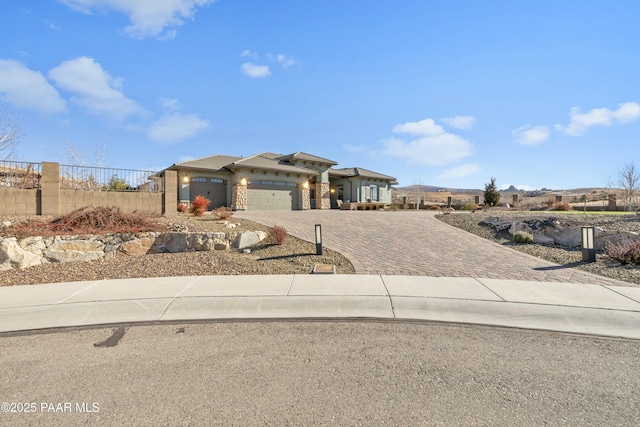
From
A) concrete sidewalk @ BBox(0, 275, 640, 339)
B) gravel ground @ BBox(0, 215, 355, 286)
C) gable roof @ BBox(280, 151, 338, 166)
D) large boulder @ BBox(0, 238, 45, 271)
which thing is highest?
gable roof @ BBox(280, 151, 338, 166)

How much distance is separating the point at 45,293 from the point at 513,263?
11422 mm

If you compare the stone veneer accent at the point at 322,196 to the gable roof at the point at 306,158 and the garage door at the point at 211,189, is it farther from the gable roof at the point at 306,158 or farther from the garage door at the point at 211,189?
the garage door at the point at 211,189

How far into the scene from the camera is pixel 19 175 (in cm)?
1173

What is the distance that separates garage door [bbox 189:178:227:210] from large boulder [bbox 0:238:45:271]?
731 inches

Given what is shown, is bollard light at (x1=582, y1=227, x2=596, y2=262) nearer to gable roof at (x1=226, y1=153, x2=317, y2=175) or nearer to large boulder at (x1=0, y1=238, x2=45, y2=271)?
large boulder at (x1=0, y1=238, x2=45, y2=271)

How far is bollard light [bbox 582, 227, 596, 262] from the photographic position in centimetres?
824

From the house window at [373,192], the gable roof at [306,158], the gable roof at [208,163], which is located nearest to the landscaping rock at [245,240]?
the gable roof at [208,163]

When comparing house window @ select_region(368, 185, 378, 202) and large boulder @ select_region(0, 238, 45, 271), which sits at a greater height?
house window @ select_region(368, 185, 378, 202)

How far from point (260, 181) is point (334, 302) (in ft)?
78.8

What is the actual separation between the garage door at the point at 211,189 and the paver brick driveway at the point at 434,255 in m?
16.1

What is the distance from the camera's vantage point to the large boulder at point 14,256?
7.66m

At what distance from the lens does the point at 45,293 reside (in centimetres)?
596

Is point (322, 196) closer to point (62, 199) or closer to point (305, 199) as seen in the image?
point (305, 199)

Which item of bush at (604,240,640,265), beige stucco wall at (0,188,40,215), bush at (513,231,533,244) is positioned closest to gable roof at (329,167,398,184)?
bush at (513,231,533,244)
